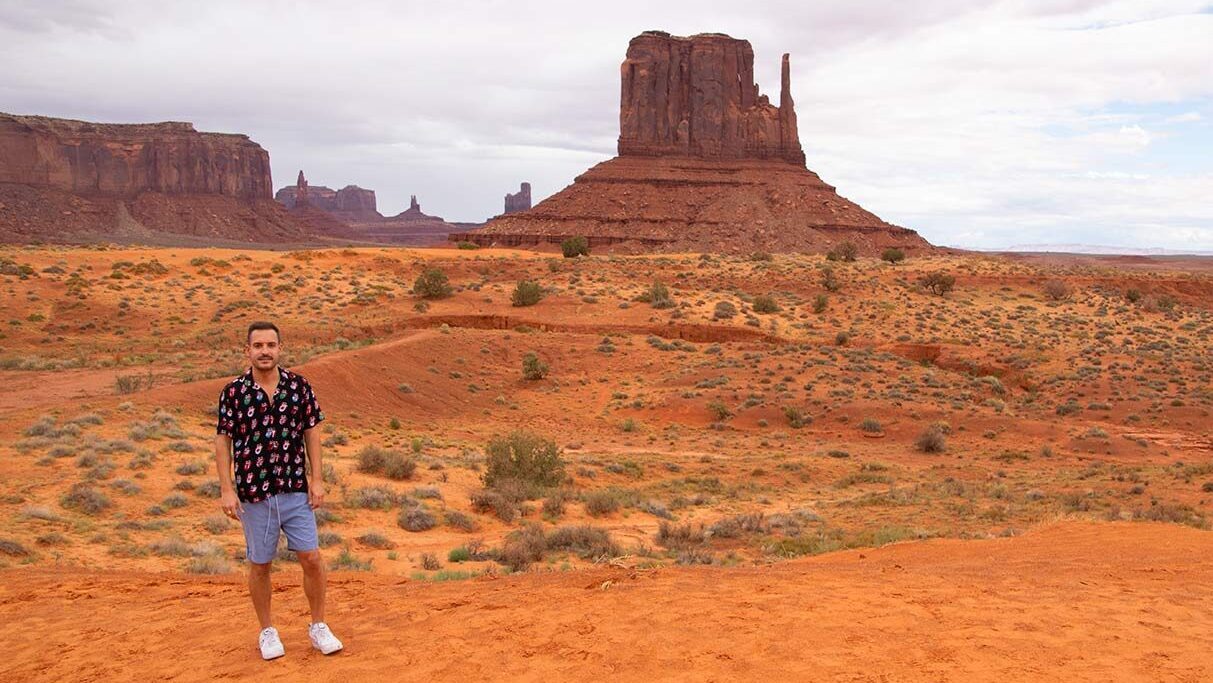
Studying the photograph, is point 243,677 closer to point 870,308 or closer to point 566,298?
point 566,298

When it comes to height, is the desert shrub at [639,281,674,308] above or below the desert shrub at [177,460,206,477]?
above

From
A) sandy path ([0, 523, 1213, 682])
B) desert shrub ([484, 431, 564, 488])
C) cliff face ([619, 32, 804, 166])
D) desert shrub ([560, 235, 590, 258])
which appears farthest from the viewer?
cliff face ([619, 32, 804, 166])

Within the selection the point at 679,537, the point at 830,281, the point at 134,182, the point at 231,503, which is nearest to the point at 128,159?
the point at 134,182

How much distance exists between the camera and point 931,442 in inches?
952

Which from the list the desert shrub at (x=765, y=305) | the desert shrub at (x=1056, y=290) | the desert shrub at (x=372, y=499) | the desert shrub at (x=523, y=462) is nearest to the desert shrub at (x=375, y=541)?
the desert shrub at (x=372, y=499)

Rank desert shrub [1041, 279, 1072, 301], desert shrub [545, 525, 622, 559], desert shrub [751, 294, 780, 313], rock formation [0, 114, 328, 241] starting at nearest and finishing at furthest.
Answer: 1. desert shrub [545, 525, 622, 559]
2. desert shrub [751, 294, 780, 313]
3. desert shrub [1041, 279, 1072, 301]
4. rock formation [0, 114, 328, 241]

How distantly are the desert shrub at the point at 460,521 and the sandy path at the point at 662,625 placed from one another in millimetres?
5062

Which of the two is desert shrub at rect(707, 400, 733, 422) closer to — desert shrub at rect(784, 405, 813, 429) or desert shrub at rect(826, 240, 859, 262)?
desert shrub at rect(784, 405, 813, 429)

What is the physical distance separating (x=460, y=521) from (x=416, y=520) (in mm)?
689

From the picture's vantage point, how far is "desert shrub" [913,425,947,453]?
2416cm

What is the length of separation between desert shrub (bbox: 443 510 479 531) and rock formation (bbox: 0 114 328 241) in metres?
109

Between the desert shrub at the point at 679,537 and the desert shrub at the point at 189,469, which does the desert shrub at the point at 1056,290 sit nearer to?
the desert shrub at the point at 679,537

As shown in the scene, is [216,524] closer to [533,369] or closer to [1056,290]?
[533,369]

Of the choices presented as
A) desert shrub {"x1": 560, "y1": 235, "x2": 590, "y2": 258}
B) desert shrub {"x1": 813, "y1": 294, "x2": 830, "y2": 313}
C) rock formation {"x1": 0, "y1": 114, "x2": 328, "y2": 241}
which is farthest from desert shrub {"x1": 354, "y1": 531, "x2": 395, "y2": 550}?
rock formation {"x1": 0, "y1": 114, "x2": 328, "y2": 241}
